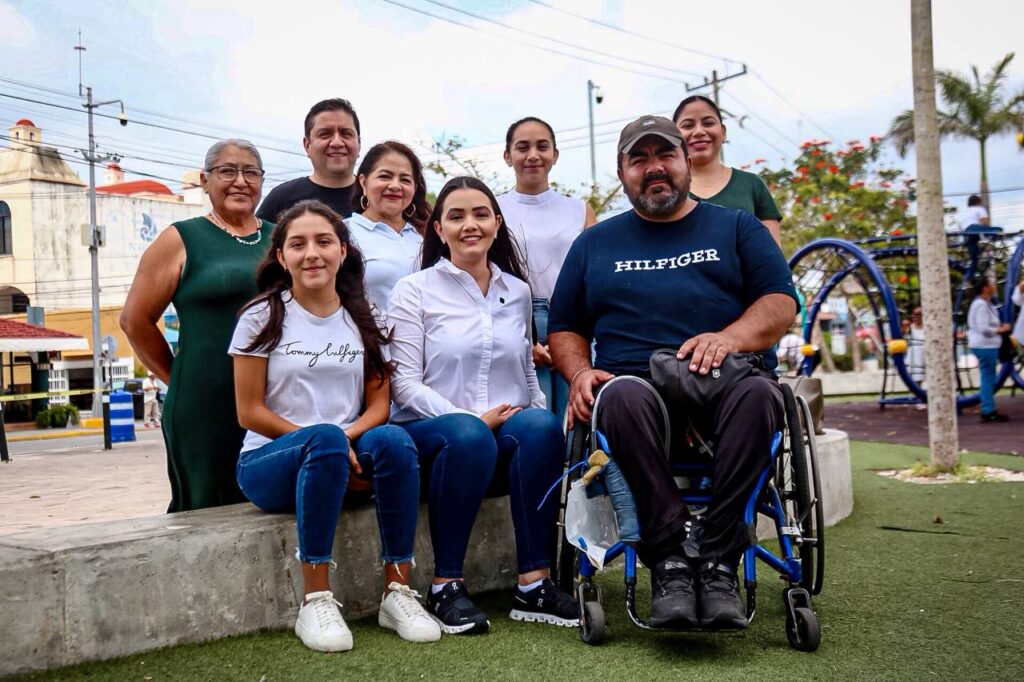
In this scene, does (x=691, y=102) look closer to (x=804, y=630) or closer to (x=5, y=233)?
(x=804, y=630)

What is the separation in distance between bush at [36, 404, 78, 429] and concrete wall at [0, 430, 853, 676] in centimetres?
2441

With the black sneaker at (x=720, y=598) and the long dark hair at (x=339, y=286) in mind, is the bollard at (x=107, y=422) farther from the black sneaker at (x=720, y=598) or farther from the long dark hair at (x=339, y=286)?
the black sneaker at (x=720, y=598)

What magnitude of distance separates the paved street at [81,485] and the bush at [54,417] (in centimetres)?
917

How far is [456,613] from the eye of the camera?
3.09 meters

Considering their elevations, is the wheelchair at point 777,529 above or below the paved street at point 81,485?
above

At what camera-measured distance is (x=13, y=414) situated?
2741 cm

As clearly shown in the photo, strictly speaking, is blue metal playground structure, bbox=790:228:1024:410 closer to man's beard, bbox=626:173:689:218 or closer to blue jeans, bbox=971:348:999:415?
blue jeans, bbox=971:348:999:415

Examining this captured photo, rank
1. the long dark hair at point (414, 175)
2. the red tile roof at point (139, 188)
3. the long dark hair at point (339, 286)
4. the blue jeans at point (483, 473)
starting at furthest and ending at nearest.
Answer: the red tile roof at point (139, 188), the long dark hair at point (414, 175), the long dark hair at point (339, 286), the blue jeans at point (483, 473)

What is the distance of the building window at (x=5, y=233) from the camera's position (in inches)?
1371

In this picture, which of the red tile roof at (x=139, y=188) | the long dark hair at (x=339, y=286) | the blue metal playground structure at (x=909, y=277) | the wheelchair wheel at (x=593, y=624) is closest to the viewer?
the wheelchair wheel at (x=593, y=624)

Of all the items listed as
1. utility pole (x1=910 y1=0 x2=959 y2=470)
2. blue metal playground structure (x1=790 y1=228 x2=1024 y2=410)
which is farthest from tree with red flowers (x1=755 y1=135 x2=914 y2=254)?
utility pole (x1=910 y1=0 x2=959 y2=470)

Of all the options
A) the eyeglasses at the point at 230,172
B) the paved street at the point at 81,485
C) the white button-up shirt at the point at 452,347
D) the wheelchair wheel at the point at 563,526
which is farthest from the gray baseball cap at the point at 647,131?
the paved street at the point at 81,485

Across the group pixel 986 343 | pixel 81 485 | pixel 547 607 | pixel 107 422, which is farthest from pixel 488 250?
pixel 107 422

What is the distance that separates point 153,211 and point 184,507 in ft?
132
